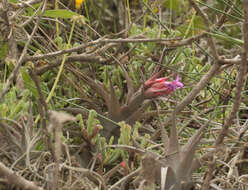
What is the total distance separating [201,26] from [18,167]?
2.26 ft

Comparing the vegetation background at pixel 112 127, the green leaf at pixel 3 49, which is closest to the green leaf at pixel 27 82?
the vegetation background at pixel 112 127

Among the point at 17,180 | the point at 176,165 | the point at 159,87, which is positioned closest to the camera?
the point at 17,180

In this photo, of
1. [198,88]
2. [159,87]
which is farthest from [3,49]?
[198,88]

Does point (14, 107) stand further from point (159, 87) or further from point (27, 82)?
point (159, 87)

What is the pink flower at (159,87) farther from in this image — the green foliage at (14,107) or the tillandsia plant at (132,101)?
the green foliage at (14,107)

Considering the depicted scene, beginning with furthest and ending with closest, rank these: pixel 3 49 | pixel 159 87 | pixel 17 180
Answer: pixel 3 49 → pixel 159 87 → pixel 17 180

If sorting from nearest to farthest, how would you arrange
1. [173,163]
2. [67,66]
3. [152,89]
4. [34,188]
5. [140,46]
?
1. [34,188]
2. [173,163]
3. [152,89]
4. [67,66]
5. [140,46]

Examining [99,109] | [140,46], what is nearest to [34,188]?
[99,109]

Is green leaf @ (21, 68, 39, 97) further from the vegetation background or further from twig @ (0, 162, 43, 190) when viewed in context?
twig @ (0, 162, 43, 190)

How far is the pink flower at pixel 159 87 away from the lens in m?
0.91

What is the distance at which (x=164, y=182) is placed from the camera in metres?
0.69

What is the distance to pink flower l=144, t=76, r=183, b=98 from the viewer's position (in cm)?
91

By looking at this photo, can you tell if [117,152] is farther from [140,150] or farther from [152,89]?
[152,89]

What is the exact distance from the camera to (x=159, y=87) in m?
0.92
